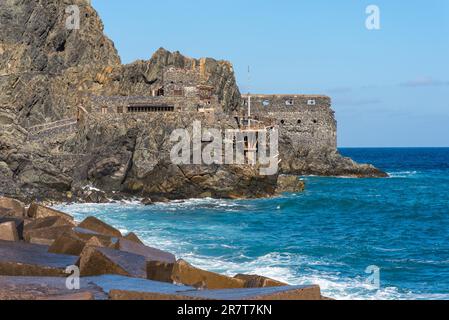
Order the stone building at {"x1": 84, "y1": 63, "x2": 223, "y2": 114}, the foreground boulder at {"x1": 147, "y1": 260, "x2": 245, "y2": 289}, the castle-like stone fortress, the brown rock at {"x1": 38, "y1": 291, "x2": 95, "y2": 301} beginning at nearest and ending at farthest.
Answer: the brown rock at {"x1": 38, "y1": 291, "x2": 95, "y2": 301}
the foreground boulder at {"x1": 147, "y1": 260, "x2": 245, "y2": 289}
the stone building at {"x1": 84, "y1": 63, "x2": 223, "y2": 114}
the castle-like stone fortress

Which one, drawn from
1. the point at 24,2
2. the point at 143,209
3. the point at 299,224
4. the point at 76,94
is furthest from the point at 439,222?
the point at 24,2

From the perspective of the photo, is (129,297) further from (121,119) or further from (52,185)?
(121,119)

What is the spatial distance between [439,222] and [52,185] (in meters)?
27.9

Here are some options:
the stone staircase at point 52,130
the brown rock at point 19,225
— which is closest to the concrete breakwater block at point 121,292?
the brown rock at point 19,225

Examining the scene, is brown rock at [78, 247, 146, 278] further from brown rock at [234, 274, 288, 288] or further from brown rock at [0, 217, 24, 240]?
brown rock at [0, 217, 24, 240]

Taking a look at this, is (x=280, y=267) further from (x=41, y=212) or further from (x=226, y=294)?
(x=226, y=294)

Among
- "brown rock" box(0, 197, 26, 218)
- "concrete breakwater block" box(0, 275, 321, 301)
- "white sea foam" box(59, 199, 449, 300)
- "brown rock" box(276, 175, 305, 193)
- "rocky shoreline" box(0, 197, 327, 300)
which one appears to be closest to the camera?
"concrete breakwater block" box(0, 275, 321, 301)

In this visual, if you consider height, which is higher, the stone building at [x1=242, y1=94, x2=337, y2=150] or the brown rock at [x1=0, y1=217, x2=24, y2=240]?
the stone building at [x1=242, y1=94, x2=337, y2=150]

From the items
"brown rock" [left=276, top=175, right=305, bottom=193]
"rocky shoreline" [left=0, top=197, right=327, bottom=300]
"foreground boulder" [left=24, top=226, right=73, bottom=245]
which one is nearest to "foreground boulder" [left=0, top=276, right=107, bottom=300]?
"rocky shoreline" [left=0, top=197, right=327, bottom=300]

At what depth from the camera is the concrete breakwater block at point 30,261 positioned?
15242mm

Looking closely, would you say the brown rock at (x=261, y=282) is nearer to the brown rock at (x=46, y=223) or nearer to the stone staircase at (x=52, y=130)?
the brown rock at (x=46, y=223)

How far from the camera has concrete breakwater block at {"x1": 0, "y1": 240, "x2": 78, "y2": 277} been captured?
50.0ft

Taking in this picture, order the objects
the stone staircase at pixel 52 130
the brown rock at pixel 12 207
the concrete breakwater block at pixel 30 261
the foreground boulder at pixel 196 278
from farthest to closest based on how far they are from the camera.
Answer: the stone staircase at pixel 52 130
the brown rock at pixel 12 207
the foreground boulder at pixel 196 278
the concrete breakwater block at pixel 30 261

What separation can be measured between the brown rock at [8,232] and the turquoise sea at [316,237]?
24.8 ft
